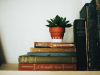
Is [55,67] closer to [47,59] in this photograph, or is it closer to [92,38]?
[47,59]

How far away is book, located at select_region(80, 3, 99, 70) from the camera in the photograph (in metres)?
0.60

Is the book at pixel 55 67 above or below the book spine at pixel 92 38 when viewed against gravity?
below

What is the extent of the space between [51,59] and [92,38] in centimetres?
27

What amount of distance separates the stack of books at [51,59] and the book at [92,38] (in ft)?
0.28

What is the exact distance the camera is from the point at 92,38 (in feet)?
2.00

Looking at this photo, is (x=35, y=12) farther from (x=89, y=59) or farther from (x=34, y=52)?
(x=89, y=59)

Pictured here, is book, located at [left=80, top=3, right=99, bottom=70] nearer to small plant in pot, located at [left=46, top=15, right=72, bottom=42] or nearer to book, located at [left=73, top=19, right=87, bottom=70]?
book, located at [left=73, top=19, right=87, bottom=70]

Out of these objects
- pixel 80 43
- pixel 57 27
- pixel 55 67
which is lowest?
pixel 55 67

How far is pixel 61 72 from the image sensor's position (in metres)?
0.56

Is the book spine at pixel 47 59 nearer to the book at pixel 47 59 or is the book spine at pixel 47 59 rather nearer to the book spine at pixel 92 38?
the book at pixel 47 59

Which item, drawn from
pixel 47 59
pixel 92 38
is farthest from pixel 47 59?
pixel 92 38

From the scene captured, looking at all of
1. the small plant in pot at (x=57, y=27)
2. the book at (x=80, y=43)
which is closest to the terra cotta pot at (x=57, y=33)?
the small plant in pot at (x=57, y=27)

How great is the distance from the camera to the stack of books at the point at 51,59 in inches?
23.7

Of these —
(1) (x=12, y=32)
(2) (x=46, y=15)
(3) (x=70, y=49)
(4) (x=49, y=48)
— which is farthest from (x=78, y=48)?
(1) (x=12, y=32)
